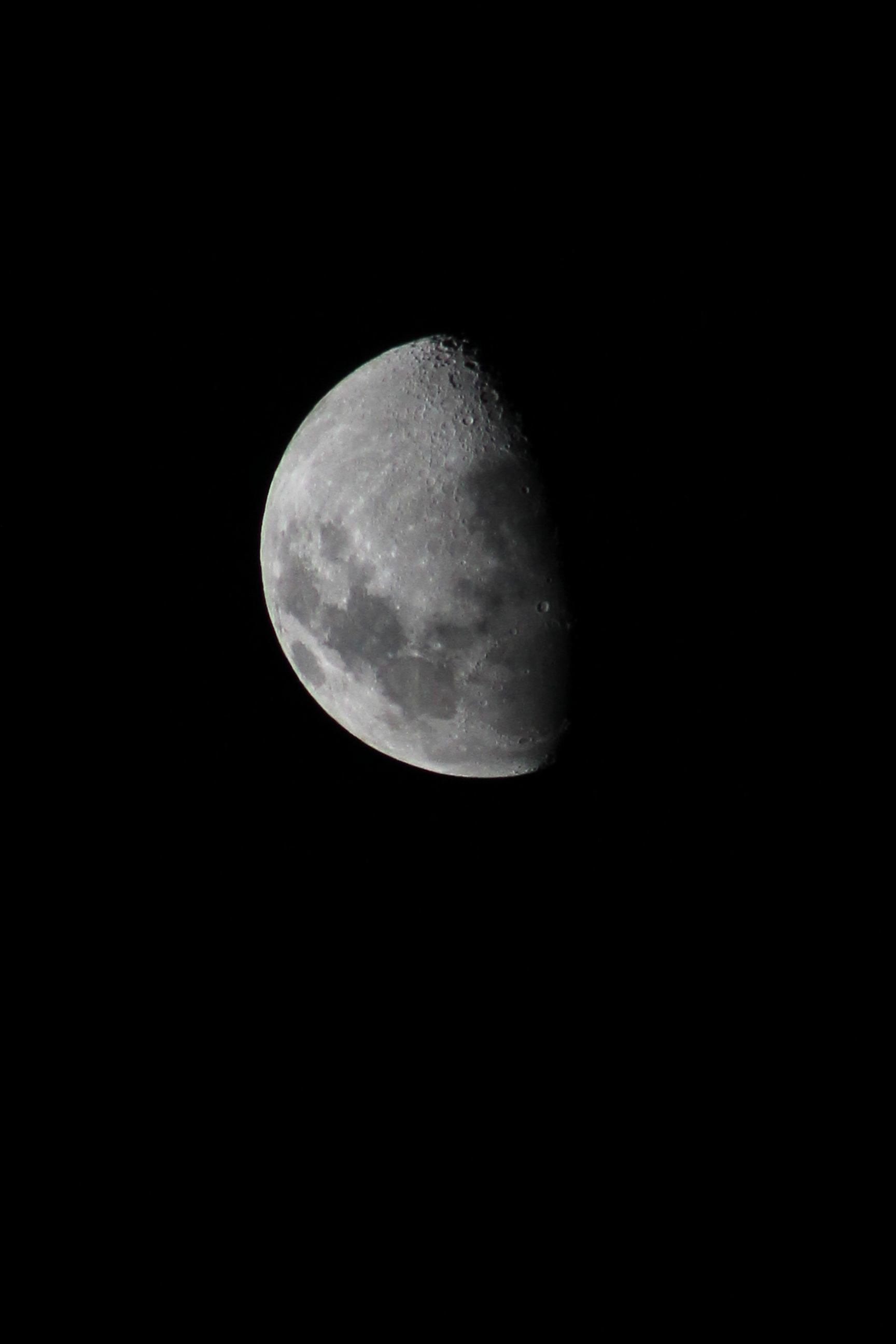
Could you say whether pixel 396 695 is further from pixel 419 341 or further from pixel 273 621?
pixel 419 341

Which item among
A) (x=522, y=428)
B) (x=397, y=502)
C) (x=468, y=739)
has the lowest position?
(x=468, y=739)

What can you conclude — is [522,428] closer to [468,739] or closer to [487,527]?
[487,527]

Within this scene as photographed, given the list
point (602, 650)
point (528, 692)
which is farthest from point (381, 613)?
point (602, 650)

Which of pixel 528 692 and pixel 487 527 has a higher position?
pixel 487 527

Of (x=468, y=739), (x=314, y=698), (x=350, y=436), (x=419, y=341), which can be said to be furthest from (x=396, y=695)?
(x=419, y=341)

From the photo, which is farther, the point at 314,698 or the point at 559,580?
the point at 314,698

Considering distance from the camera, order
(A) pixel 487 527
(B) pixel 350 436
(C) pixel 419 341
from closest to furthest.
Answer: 1. (A) pixel 487 527
2. (B) pixel 350 436
3. (C) pixel 419 341

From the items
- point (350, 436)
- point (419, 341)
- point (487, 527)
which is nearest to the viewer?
point (487, 527)
